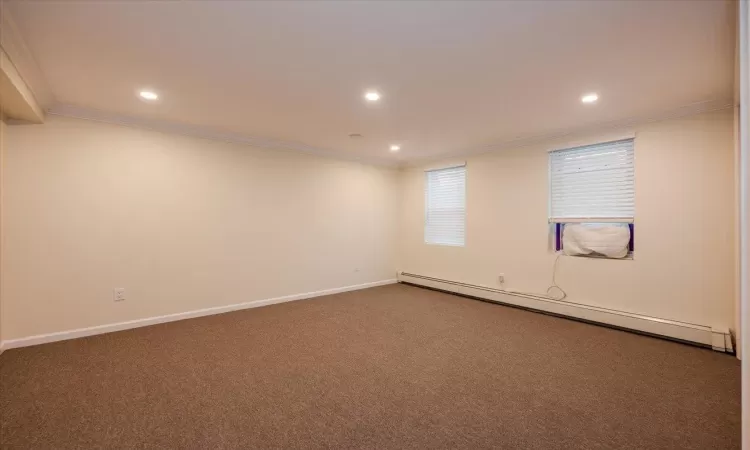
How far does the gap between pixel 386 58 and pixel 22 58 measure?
99.2 inches

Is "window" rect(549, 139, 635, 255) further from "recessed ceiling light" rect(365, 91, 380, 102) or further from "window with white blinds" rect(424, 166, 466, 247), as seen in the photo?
"recessed ceiling light" rect(365, 91, 380, 102)

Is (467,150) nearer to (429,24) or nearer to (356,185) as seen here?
(356,185)

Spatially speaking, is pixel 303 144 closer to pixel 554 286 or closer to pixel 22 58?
pixel 22 58

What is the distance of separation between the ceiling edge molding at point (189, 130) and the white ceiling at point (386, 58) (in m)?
0.13

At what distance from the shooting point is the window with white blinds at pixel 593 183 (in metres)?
3.58

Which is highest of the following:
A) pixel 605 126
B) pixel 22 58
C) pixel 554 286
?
pixel 605 126

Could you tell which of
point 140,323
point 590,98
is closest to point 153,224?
point 140,323

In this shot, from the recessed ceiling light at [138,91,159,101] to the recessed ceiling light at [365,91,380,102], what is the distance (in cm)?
191

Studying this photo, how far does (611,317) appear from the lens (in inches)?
140

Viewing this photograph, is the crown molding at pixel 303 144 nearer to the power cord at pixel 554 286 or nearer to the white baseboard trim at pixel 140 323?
the power cord at pixel 554 286

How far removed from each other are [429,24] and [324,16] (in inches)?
24.2

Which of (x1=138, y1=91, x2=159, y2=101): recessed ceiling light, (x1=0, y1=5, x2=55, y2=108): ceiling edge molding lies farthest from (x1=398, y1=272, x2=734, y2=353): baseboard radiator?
(x1=0, y1=5, x2=55, y2=108): ceiling edge molding

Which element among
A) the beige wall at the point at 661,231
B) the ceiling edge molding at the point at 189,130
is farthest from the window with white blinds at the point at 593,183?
the ceiling edge molding at the point at 189,130

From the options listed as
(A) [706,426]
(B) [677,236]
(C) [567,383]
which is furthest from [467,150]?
(A) [706,426]
